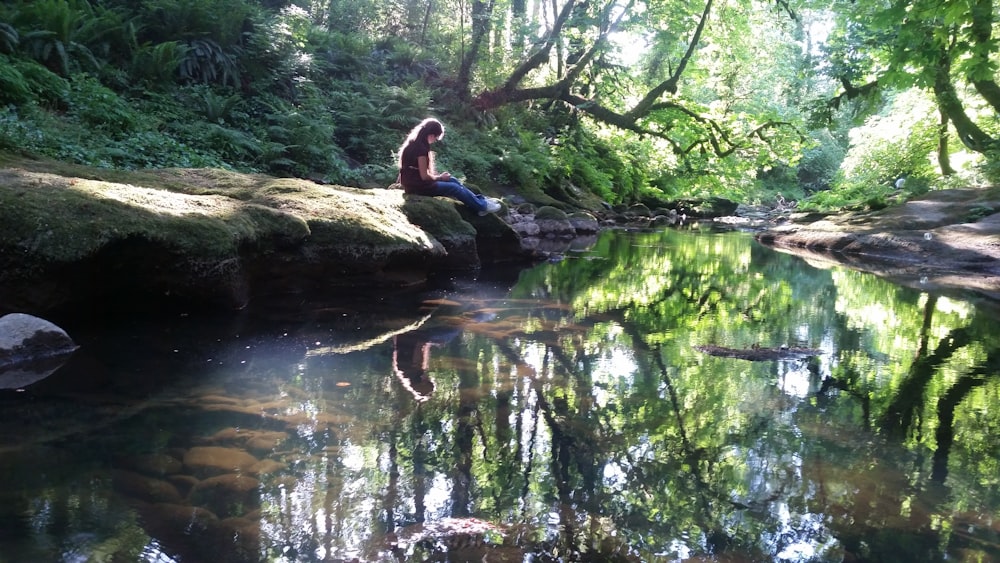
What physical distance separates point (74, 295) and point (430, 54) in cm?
1618

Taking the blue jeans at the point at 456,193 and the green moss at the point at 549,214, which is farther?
the green moss at the point at 549,214

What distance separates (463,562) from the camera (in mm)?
2078

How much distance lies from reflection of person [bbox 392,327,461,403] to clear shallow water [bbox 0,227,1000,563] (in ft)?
0.09

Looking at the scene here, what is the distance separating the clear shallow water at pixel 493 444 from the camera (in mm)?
2211

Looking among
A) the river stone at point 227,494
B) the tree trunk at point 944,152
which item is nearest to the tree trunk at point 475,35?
the tree trunk at point 944,152

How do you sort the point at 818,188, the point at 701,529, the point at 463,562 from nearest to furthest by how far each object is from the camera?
the point at 463,562
the point at 701,529
the point at 818,188

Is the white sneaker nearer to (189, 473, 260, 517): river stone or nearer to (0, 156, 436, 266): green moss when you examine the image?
(0, 156, 436, 266): green moss

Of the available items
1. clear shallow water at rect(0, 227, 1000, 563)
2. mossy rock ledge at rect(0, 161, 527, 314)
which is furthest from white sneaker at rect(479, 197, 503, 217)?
clear shallow water at rect(0, 227, 1000, 563)

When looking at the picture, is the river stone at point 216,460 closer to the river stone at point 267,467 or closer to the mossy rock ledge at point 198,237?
the river stone at point 267,467

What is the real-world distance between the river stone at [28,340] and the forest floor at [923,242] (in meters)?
9.44

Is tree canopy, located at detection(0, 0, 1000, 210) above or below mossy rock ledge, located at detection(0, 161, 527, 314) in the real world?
above

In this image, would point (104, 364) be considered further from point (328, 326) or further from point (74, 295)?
point (328, 326)

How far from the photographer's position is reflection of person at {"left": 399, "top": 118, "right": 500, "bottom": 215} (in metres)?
8.23

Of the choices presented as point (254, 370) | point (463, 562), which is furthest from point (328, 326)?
point (463, 562)
